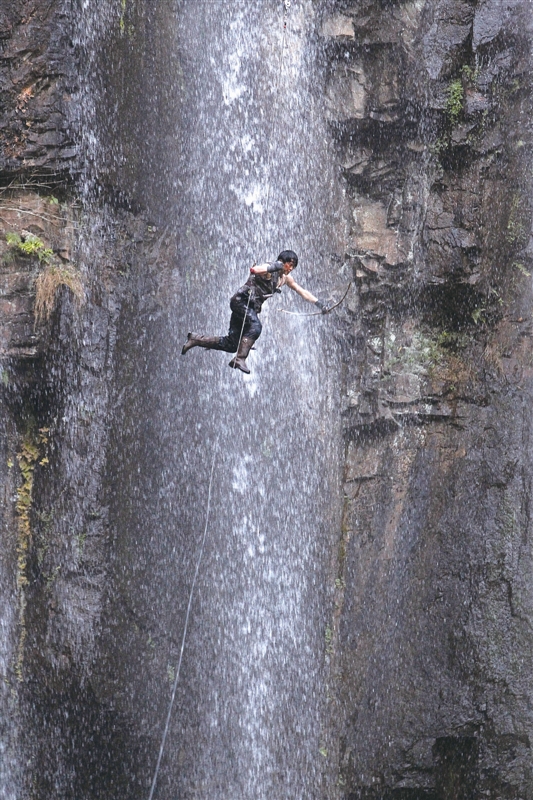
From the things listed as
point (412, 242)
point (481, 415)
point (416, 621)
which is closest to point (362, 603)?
point (416, 621)

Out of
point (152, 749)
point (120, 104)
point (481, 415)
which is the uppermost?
point (120, 104)

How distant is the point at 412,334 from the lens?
387 inches

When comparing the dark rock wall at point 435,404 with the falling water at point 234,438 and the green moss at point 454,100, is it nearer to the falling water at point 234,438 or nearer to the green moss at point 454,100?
the green moss at point 454,100

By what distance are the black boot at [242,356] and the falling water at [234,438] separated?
91.7 inches

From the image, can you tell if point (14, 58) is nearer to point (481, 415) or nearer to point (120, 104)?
point (120, 104)

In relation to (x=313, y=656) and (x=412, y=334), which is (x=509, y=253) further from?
(x=313, y=656)

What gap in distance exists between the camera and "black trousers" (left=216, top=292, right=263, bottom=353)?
7.16m

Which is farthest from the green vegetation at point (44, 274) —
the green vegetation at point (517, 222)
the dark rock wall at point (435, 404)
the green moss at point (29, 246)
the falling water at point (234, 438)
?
the green vegetation at point (517, 222)

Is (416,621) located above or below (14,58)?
below

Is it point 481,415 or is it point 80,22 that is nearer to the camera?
point 80,22

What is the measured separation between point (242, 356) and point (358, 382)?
9.70 feet

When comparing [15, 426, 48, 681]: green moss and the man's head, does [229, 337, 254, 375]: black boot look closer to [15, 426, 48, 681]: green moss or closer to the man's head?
the man's head

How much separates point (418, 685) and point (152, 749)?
2.69m

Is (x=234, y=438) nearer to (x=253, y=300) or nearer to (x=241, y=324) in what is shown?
(x=241, y=324)
